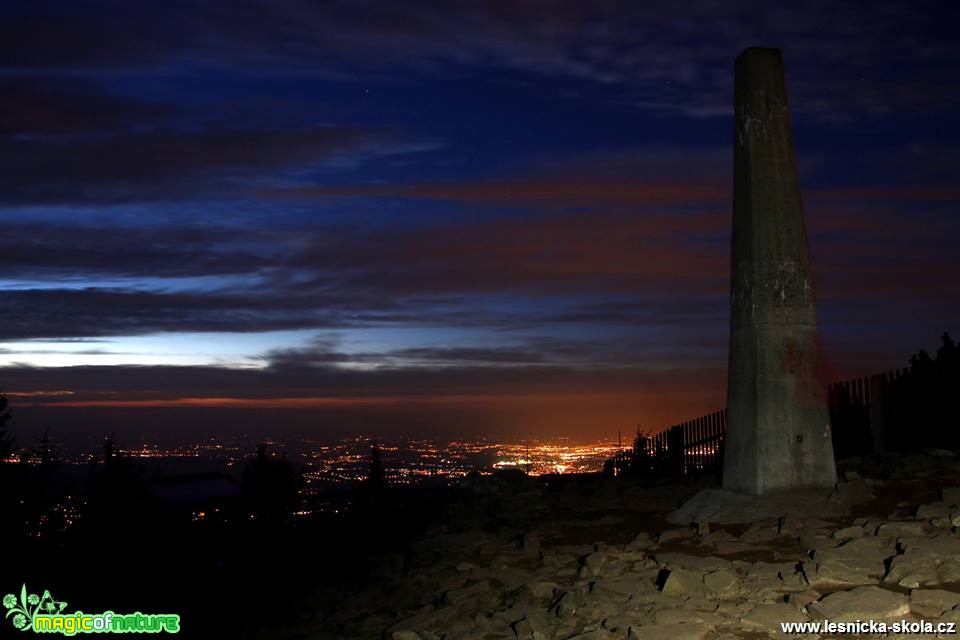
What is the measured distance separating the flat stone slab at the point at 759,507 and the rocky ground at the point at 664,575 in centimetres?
18

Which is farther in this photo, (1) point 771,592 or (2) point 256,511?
(2) point 256,511

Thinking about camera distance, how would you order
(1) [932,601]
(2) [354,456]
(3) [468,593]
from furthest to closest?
(2) [354,456] < (3) [468,593] < (1) [932,601]

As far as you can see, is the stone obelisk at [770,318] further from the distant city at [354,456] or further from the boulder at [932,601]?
the distant city at [354,456]

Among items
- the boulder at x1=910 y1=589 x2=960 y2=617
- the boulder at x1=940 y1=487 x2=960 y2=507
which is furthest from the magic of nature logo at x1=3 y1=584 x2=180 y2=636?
the boulder at x1=940 y1=487 x2=960 y2=507

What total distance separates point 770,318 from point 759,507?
2.21 metres

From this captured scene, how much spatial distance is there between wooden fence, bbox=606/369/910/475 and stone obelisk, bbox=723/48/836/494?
277cm

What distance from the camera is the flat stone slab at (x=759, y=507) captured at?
9914 mm

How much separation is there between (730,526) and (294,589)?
505 cm

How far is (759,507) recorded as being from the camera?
401 inches

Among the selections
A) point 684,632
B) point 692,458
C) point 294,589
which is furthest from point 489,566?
point 692,458

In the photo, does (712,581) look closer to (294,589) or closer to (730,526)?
(730,526)

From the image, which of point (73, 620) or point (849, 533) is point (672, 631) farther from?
point (73, 620)

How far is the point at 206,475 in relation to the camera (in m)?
18.1

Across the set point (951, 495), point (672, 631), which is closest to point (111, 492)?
A: point (951, 495)
